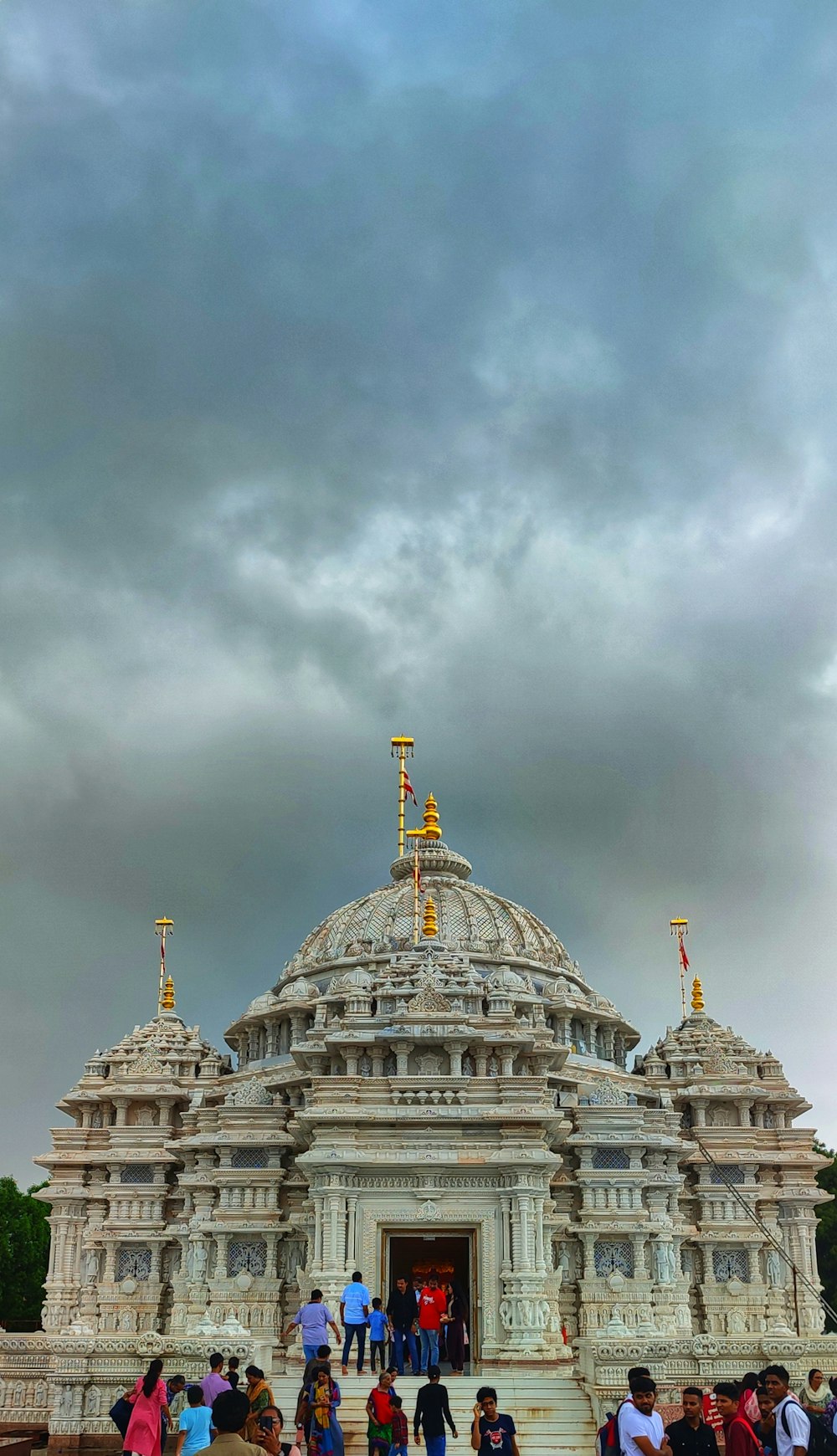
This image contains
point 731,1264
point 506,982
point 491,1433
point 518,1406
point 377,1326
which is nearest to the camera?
point 491,1433

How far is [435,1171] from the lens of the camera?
95.6ft

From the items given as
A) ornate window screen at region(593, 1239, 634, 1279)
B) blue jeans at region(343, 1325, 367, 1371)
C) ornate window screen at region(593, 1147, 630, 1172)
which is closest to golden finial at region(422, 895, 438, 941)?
ornate window screen at region(593, 1147, 630, 1172)

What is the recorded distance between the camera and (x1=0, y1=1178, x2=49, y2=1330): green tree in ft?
179

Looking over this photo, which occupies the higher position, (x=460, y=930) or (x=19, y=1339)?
(x=460, y=930)

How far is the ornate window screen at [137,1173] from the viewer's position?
4228 centimetres

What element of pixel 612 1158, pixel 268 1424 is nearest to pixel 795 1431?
pixel 268 1424

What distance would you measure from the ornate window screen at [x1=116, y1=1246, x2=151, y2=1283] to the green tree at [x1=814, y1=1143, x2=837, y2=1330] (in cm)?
2993

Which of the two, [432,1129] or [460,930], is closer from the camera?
[432,1129]

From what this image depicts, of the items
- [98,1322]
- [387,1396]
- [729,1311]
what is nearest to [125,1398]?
[387,1396]

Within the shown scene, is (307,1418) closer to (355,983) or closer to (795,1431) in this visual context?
(795,1431)

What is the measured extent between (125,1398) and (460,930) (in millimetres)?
32649

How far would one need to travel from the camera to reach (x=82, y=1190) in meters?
43.8

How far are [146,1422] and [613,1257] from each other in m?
24.4

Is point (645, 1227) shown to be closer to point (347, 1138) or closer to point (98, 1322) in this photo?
point (347, 1138)
